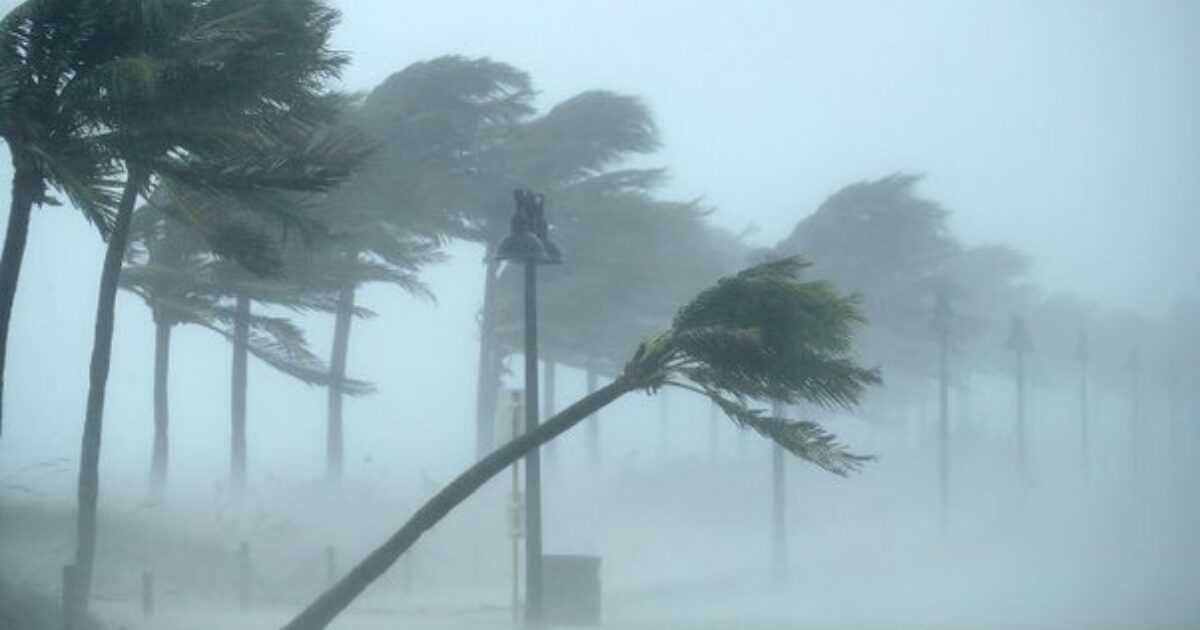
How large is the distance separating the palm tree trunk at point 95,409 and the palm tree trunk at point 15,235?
8.65 feet

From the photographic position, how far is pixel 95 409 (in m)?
20.0

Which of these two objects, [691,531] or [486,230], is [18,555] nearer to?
[486,230]

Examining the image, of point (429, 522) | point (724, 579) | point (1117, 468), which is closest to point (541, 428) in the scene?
point (429, 522)

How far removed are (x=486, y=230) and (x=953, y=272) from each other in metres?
29.1

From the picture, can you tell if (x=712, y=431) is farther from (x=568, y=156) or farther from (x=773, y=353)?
(x=773, y=353)

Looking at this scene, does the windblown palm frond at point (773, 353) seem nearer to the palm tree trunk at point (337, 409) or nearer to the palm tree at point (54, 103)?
the palm tree at point (54, 103)

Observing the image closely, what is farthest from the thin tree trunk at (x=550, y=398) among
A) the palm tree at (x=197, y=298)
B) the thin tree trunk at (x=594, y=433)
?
the palm tree at (x=197, y=298)

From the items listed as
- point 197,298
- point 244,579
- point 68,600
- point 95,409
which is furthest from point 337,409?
point 68,600

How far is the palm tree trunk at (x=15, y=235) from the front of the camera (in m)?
15.9

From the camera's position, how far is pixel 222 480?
36062mm

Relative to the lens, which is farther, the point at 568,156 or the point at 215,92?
the point at 568,156

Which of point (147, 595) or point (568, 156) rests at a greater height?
point (568, 156)

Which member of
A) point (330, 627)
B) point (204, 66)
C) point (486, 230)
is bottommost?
point (330, 627)

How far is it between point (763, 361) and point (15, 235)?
273 inches
